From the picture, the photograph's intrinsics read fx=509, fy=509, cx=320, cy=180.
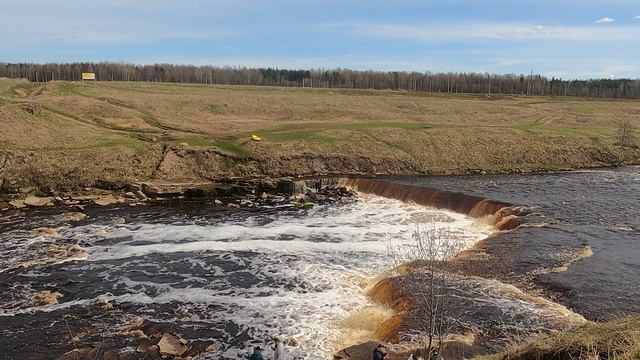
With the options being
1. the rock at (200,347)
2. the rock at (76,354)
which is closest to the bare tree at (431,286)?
the rock at (200,347)

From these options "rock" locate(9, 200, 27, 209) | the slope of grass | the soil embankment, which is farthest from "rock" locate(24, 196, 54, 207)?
the slope of grass

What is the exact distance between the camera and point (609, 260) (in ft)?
92.9

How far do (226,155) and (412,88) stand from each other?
147 meters

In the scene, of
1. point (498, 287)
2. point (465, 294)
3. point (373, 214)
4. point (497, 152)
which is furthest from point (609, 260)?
point (497, 152)

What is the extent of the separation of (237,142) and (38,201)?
22262mm

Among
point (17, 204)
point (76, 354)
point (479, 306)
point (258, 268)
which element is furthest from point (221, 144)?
point (479, 306)

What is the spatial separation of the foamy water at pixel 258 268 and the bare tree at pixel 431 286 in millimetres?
1478

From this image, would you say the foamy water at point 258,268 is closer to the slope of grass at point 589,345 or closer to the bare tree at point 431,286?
the bare tree at point 431,286

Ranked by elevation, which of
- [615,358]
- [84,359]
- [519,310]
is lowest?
[84,359]

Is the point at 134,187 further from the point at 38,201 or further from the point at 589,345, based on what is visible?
the point at 589,345

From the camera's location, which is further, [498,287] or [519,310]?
[498,287]

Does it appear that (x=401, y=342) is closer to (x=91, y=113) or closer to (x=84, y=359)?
(x=84, y=359)

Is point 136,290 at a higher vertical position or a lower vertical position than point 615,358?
lower

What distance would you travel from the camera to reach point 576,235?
33.2 m
